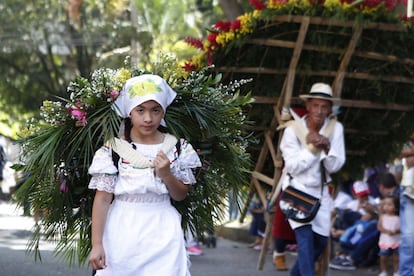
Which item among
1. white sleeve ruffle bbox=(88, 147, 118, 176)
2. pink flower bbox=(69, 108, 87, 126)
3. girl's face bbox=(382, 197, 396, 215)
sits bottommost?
girl's face bbox=(382, 197, 396, 215)

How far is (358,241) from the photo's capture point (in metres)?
11.3

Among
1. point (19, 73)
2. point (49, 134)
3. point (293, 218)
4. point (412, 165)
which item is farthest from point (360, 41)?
point (19, 73)

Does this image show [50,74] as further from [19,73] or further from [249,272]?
[249,272]

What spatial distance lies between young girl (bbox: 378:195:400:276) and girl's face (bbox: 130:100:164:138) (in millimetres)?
5455

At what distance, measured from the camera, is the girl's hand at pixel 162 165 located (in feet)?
16.9

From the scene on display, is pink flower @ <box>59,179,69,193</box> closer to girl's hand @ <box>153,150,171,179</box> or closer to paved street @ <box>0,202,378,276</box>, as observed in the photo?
girl's hand @ <box>153,150,171,179</box>

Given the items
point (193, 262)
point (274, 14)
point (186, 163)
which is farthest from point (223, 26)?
point (186, 163)

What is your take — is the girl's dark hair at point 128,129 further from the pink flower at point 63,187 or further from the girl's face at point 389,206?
the girl's face at point 389,206

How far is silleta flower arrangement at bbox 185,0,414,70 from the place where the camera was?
9133 mm

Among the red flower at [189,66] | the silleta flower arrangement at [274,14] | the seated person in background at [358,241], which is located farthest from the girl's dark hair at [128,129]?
the seated person in background at [358,241]

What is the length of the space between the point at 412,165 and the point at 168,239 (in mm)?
4582

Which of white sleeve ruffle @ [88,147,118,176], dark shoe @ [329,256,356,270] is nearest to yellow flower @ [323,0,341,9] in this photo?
dark shoe @ [329,256,356,270]

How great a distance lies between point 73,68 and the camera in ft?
116

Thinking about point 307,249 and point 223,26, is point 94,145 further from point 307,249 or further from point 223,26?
point 223,26
